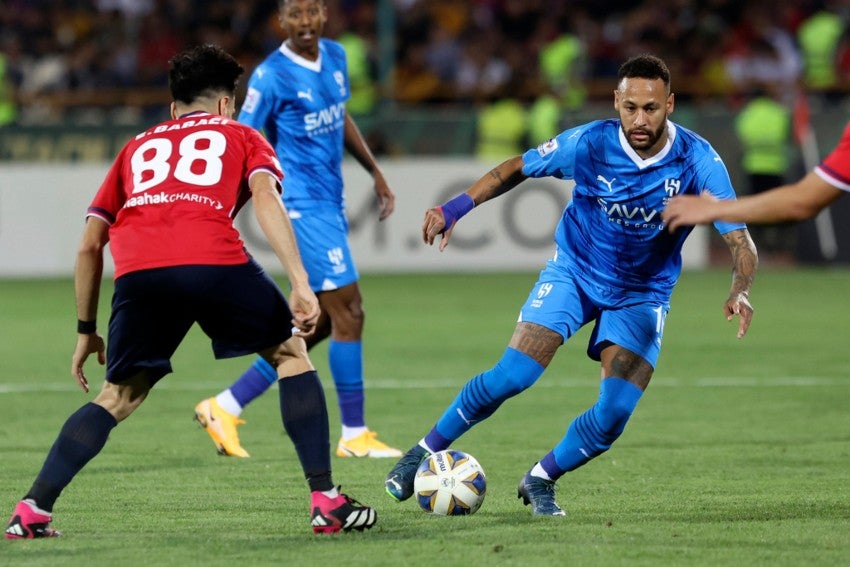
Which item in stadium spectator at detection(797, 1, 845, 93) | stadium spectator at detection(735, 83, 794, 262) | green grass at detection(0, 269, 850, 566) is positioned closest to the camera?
green grass at detection(0, 269, 850, 566)

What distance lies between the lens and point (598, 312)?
6457 mm

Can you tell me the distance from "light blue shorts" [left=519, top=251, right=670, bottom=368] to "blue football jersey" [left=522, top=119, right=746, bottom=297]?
0.05 meters

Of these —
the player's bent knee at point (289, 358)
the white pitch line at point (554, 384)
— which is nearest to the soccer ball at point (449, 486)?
the player's bent knee at point (289, 358)

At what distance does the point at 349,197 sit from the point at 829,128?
6337mm

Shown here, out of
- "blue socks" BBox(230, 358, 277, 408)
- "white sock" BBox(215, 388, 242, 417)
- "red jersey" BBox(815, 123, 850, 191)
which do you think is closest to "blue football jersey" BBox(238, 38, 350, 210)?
"blue socks" BBox(230, 358, 277, 408)

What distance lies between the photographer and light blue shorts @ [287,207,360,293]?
324 inches

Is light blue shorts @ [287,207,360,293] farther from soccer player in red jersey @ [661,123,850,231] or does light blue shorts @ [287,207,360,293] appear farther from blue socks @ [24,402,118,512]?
soccer player in red jersey @ [661,123,850,231]

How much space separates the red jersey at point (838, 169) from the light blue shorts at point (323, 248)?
3.49m

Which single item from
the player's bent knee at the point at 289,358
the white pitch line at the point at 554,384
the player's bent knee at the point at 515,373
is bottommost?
the white pitch line at the point at 554,384

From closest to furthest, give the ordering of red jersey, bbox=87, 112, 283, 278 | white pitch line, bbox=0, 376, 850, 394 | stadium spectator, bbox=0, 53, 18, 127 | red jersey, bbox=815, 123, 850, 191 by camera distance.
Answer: red jersey, bbox=815, 123, 850, 191 → red jersey, bbox=87, 112, 283, 278 → white pitch line, bbox=0, 376, 850, 394 → stadium spectator, bbox=0, 53, 18, 127

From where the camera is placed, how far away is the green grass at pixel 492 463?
5.32 m

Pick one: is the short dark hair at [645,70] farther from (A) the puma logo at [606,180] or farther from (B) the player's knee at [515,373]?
(B) the player's knee at [515,373]

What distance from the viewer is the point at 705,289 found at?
1750 centimetres

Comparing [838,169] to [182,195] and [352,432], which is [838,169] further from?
[352,432]
